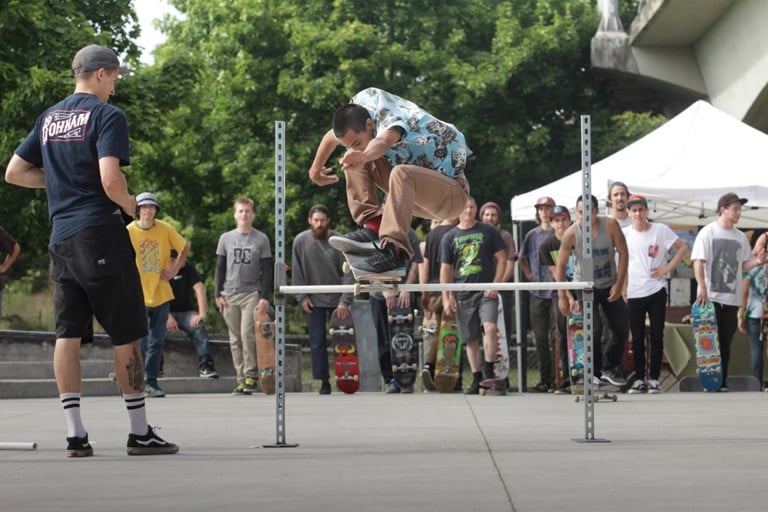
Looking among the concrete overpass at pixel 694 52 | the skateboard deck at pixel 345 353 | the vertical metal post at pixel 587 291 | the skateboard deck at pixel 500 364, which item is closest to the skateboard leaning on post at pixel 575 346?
the skateboard deck at pixel 500 364

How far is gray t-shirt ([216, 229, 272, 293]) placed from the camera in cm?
1461

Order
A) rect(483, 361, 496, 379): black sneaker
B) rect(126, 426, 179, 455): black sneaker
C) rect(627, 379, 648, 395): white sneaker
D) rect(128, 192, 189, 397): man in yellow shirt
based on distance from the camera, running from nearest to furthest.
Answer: rect(126, 426, 179, 455): black sneaker < rect(128, 192, 189, 397): man in yellow shirt < rect(483, 361, 496, 379): black sneaker < rect(627, 379, 648, 395): white sneaker

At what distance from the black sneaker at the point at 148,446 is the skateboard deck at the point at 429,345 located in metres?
7.39

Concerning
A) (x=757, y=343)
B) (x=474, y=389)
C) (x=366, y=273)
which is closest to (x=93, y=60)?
(x=366, y=273)

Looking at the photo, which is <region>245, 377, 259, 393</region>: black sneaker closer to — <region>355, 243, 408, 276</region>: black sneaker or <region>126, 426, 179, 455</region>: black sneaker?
<region>126, 426, 179, 455</region>: black sneaker

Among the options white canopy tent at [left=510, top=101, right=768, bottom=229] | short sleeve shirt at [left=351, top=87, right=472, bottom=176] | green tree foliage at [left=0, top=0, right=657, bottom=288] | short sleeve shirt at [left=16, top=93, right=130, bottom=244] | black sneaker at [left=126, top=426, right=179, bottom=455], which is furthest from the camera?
green tree foliage at [left=0, top=0, right=657, bottom=288]

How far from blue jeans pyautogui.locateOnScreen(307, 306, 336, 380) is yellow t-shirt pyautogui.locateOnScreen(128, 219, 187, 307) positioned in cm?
176

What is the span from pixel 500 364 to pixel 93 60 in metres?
7.74

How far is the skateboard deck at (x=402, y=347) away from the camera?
48.8ft

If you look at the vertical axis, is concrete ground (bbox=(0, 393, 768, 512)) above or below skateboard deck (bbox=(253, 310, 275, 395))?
below

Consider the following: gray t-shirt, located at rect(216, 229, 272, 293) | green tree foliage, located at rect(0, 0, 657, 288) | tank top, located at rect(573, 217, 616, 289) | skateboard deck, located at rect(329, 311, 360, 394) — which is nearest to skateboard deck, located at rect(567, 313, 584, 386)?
tank top, located at rect(573, 217, 616, 289)

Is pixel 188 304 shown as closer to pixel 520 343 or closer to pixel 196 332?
pixel 196 332

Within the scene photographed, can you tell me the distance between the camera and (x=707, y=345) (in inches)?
A: 571

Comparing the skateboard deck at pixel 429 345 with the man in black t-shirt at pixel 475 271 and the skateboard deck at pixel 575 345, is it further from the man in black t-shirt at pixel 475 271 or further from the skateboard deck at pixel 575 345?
the skateboard deck at pixel 575 345
